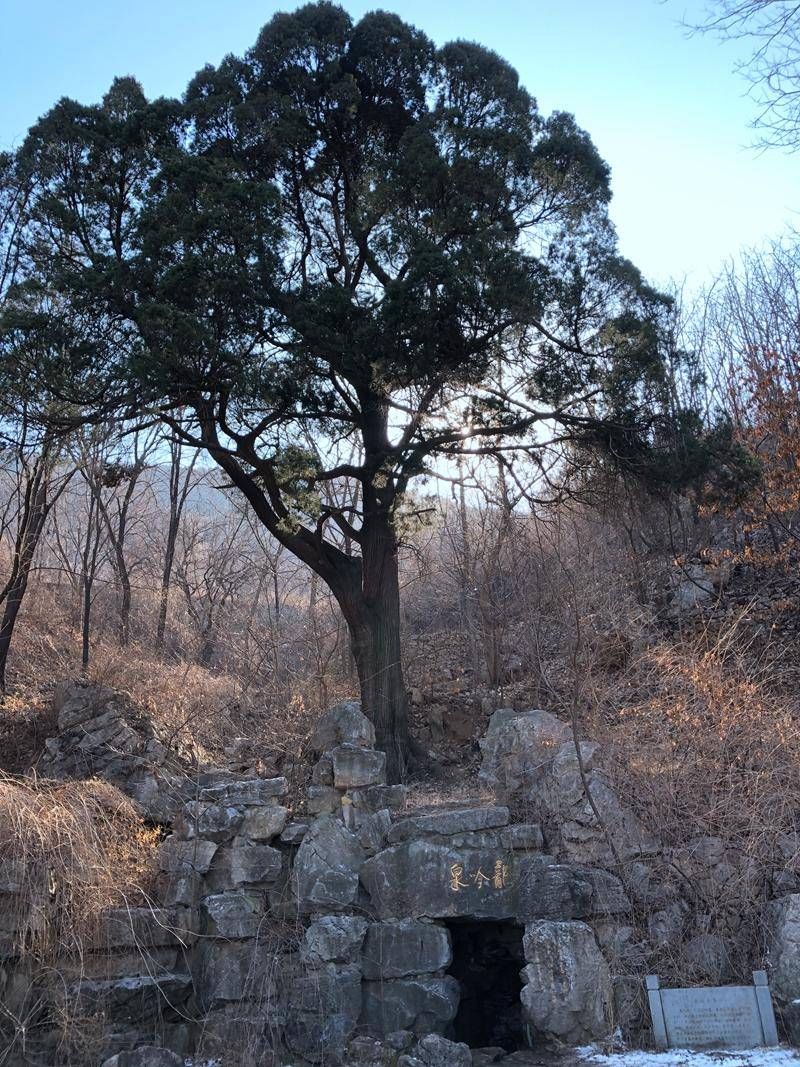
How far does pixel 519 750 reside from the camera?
8.41 m

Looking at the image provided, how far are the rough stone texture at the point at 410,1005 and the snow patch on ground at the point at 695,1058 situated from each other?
120 cm

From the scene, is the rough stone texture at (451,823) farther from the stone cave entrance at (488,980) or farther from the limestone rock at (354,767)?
the stone cave entrance at (488,980)

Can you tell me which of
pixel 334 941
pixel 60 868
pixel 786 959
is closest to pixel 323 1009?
pixel 334 941

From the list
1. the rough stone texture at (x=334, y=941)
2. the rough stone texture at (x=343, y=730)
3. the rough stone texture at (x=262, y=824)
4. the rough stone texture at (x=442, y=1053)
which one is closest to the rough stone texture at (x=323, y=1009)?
the rough stone texture at (x=334, y=941)

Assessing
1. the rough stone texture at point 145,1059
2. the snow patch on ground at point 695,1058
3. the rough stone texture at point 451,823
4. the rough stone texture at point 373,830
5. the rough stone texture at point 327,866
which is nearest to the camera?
the snow patch on ground at point 695,1058

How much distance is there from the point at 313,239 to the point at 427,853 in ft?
27.5

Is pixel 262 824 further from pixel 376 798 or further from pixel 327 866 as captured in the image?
pixel 376 798

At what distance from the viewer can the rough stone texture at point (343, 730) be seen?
9.03 metres

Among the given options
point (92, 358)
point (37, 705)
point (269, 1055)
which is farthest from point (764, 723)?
point (37, 705)

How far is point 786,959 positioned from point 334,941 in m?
3.39

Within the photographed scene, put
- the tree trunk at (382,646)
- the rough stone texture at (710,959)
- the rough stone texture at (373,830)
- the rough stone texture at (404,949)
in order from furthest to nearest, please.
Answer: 1. the tree trunk at (382,646)
2. the rough stone texture at (373,830)
3. the rough stone texture at (404,949)
4. the rough stone texture at (710,959)

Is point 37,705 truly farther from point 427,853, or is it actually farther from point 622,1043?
point 622,1043

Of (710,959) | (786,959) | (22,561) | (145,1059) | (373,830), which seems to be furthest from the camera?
(22,561)

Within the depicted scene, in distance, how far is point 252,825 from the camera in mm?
8078
